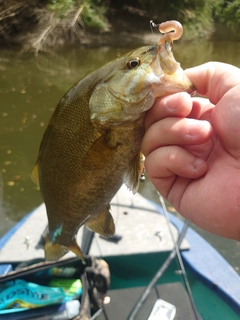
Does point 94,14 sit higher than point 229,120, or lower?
lower

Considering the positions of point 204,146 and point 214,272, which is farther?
point 214,272

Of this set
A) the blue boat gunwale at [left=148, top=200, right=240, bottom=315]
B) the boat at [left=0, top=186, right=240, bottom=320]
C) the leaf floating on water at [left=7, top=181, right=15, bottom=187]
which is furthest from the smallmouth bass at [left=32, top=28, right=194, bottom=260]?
the leaf floating on water at [left=7, top=181, right=15, bottom=187]

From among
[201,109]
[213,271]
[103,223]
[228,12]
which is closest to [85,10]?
[228,12]

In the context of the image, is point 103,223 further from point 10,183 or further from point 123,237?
point 10,183

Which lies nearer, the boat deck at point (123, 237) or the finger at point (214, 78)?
the finger at point (214, 78)

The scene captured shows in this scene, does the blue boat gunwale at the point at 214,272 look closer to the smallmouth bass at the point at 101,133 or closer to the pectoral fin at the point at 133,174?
the smallmouth bass at the point at 101,133

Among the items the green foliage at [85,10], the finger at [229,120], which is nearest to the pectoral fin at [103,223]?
the finger at [229,120]

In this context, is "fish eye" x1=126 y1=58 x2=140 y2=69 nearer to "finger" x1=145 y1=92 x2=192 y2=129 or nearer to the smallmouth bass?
the smallmouth bass
